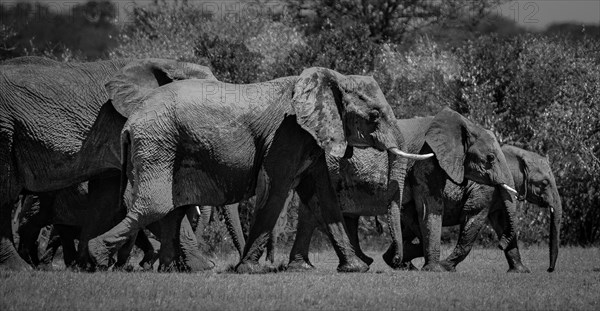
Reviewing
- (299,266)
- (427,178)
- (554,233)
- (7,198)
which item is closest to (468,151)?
(427,178)

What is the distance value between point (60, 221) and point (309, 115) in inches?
167

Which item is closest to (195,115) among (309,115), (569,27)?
(309,115)

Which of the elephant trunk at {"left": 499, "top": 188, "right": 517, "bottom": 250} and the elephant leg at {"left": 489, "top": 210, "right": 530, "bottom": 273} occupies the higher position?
the elephant trunk at {"left": 499, "top": 188, "right": 517, "bottom": 250}

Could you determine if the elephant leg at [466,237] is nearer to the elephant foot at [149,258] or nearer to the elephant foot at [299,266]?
the elephant foot at [299,266]

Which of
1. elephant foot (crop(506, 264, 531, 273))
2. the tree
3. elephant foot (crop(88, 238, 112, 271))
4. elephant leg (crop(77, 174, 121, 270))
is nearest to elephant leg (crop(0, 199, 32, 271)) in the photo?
elephant leg (crop(77, 174, 121, 270))

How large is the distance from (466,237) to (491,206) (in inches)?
45.7

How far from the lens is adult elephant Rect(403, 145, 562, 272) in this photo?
60.4 feet

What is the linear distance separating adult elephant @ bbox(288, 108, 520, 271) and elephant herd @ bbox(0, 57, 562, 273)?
1.2 inches

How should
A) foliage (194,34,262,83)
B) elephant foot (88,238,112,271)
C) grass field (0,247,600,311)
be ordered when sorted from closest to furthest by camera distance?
1. grass field (0,247,600,311)
2. elephant foot (88,238,112,271)
3. foliage (194,34,262,83)

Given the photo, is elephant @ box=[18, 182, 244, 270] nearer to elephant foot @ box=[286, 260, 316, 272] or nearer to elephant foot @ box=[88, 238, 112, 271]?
elephant foot @ box=[286, 260, 316, 272]

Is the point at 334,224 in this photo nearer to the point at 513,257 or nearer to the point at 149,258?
the point at 149,258

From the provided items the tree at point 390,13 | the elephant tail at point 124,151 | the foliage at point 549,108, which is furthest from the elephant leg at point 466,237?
the tree at point 390,13

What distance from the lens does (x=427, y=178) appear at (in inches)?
719

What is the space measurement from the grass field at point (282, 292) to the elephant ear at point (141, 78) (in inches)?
97.9
